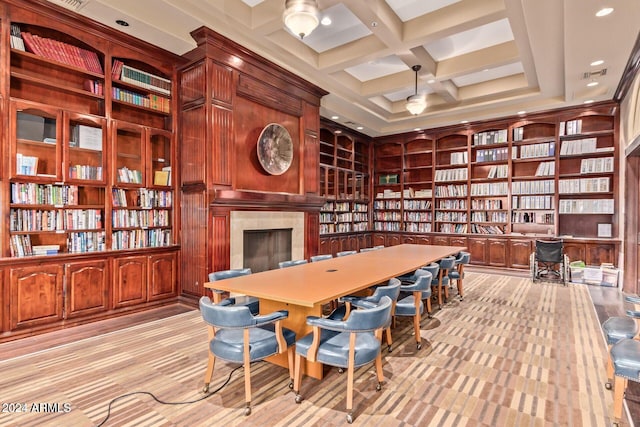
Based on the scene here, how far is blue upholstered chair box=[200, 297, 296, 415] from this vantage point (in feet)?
7.38

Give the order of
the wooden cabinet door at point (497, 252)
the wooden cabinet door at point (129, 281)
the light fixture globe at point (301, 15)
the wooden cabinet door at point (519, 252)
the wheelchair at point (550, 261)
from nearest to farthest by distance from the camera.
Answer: the light fixture globe at point (301, 15)
the wooden cabinet door at point (129, 281)
the wheelchair at point (550, 261)
the wooden cabinet door at point (519, 252)
the wooden cabinet door at point (497, 252)

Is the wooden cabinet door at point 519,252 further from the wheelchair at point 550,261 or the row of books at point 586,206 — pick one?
the row of books at point 586,206

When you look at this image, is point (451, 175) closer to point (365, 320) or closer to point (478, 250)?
point (478, 250)

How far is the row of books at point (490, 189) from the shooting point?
25.8 feet

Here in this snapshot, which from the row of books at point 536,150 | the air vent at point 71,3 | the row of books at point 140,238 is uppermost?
the air vent at point 71,3

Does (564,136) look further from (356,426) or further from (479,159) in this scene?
(356,426)

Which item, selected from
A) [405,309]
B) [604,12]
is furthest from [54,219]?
[604,12]

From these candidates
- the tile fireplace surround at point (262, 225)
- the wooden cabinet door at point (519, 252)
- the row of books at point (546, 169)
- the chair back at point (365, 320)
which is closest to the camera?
the chair back at point (365, 320)

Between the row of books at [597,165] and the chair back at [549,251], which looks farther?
the row of books at [597,165]

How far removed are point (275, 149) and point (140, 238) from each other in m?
2.50

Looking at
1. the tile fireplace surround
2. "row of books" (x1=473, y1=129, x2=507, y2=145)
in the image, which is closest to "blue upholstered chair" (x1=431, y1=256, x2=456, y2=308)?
the tile fireplace surround

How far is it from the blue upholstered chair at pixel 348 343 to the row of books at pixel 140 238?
319 centimetres

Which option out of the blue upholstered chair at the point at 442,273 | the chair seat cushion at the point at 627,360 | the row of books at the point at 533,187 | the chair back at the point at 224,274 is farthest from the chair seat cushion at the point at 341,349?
the row of books at the point at 533,187

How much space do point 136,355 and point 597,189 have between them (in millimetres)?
8509
